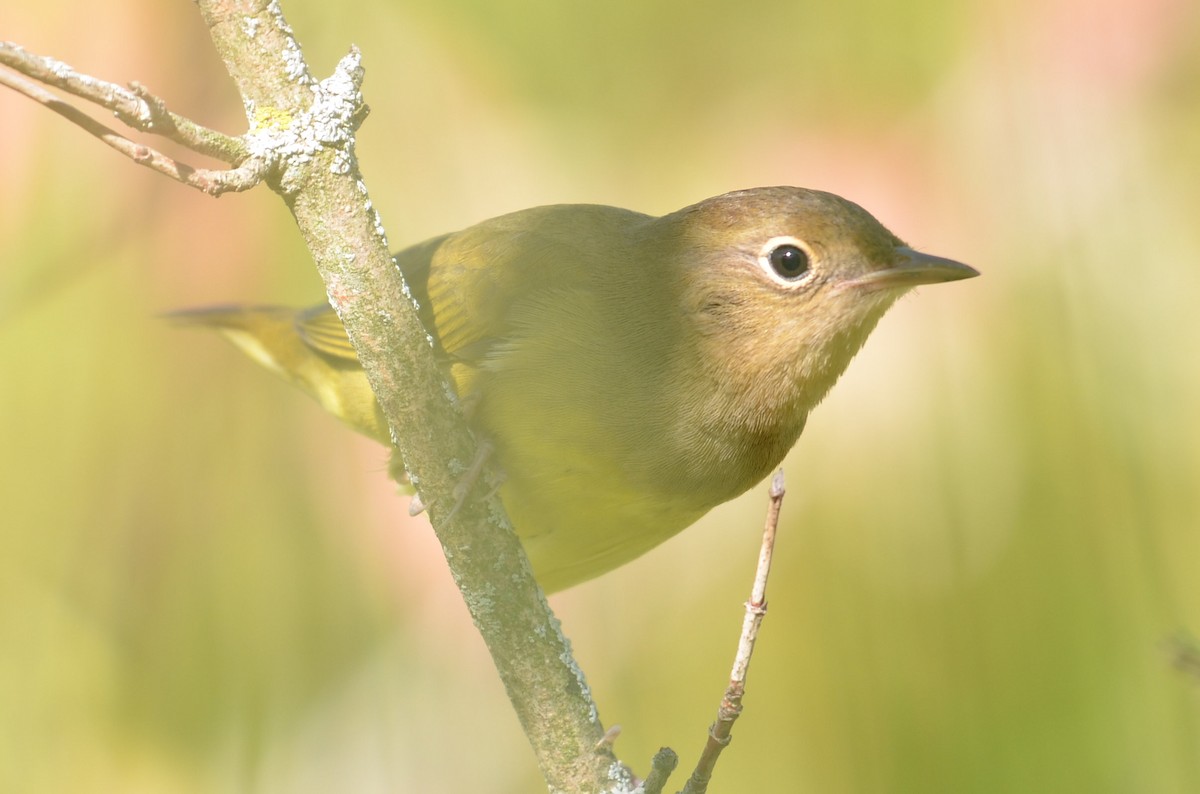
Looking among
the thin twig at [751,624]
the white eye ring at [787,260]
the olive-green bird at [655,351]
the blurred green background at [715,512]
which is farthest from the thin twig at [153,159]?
the blurred green background at [715,512]

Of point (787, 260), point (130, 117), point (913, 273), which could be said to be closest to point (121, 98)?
point (130, 117)

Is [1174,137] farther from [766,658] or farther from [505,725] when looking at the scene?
[505,725]

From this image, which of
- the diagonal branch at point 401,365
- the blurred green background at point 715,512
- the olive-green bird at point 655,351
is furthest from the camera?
the blurred green background at point 715,512

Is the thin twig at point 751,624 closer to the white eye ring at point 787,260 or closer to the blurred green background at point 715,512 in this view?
the white eye ring at point 787,260

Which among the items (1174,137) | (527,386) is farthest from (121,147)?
(1174,137)

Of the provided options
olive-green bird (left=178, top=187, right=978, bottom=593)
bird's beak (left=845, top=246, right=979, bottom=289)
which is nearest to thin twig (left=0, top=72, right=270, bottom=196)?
olive-green bird (left=178, top=187, right=978, bottom=593)

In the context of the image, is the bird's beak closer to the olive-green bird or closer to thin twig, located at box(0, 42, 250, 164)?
the olive-green bird

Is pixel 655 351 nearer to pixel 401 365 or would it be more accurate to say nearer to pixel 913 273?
pixel 913 273
